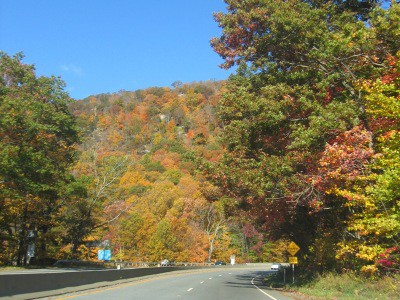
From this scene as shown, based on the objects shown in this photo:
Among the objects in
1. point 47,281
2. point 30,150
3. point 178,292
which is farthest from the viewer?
point 30,150

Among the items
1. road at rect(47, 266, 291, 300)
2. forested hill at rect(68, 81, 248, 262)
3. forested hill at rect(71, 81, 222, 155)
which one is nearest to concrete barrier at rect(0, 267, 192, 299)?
road at rect(47, 266, 291, 300)

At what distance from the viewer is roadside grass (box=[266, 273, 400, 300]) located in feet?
47.0

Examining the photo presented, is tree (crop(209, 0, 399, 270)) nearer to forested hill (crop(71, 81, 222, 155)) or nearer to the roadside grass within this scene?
the roadside grass

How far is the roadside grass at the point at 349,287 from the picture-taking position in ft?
47.0

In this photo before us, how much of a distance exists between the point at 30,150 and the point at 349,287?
26030 mm

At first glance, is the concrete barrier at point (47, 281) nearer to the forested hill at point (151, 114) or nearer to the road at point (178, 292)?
the road at point (178, 292)

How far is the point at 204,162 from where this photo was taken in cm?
2198

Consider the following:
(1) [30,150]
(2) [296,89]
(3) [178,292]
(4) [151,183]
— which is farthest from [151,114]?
(2) [296,89]

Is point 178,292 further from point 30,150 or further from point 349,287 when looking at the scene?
point 30,150

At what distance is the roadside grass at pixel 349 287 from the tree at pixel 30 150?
2276 centimetres

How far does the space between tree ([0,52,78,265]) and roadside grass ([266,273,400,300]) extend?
22.8m

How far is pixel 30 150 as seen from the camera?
33594mm

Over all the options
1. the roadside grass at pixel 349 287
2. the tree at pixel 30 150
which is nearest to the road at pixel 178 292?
the roadside grass at pixel 349 287

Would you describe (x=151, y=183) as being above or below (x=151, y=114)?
below
